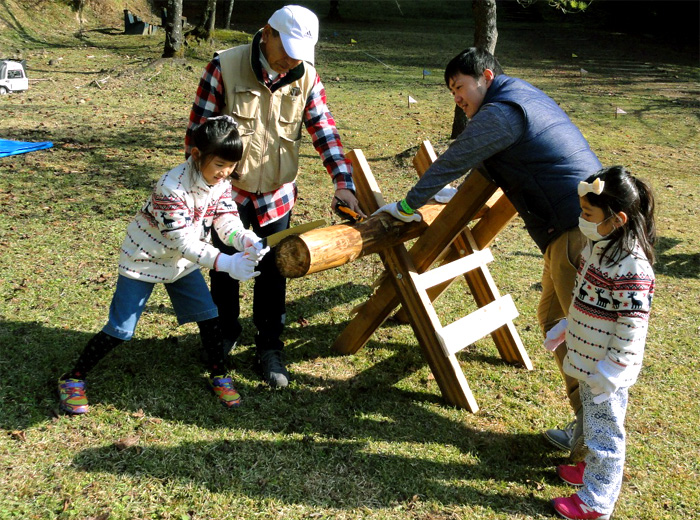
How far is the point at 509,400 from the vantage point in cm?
400

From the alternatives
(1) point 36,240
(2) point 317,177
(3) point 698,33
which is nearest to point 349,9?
(3) point 698,33

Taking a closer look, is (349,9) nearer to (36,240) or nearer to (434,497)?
(36,240)

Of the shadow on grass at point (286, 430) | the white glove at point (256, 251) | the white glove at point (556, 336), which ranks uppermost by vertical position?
the white glove at point (256, 251)

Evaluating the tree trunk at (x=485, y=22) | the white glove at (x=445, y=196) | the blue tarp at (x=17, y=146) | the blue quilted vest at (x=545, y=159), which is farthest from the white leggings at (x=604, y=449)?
the blue tarp at (x=17, y=146)

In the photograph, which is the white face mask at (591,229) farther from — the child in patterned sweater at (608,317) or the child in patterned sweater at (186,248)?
the child in patterned sweater at (186,248)

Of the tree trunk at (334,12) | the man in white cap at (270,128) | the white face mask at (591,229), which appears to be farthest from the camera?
the tree trunk at (334,12)

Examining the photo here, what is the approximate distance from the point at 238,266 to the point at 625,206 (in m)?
1.79

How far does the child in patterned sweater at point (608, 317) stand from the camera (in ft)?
8.96

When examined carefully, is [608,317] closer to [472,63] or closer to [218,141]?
[472,63]

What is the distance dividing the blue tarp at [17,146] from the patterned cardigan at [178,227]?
5.60 m

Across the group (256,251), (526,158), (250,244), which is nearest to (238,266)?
(256,251)

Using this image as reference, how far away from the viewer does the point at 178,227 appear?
123 inches

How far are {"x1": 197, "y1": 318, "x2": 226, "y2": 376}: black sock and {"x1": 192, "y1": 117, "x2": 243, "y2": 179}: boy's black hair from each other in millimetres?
961

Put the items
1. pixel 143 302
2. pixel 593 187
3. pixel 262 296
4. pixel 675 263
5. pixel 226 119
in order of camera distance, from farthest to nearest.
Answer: pixel 675 263
pixel 262 296
pixel 143 302
pixel 226 119
pixel 593 187
